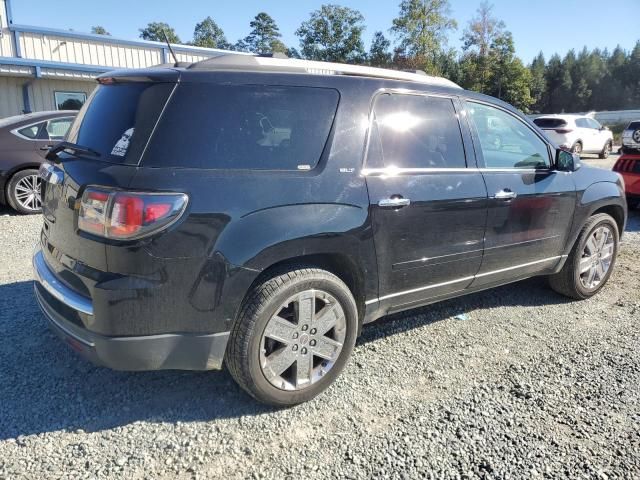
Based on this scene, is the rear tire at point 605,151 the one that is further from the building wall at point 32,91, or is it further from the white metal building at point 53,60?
the building wall at point 32,91

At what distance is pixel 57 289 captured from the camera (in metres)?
2.60

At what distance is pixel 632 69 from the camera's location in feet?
245

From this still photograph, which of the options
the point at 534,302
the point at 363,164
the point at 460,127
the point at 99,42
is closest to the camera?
the point at 363,164

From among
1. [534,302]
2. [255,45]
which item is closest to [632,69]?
[255,45]

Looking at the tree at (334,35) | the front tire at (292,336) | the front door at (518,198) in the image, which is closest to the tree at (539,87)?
the tree at (334,35)

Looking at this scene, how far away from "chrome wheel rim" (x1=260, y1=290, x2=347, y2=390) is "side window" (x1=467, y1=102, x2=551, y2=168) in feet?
5.84

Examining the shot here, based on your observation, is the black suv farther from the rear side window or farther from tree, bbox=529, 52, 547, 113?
tree, bbox=529, 52, 547, 113

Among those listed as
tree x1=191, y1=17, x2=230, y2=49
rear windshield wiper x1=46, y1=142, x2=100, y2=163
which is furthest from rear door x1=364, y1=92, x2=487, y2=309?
tree x1=191, y1=17, x2=230, y2=49

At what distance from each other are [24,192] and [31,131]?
38.8 inches

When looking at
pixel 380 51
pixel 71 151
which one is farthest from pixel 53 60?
pixel 380 51

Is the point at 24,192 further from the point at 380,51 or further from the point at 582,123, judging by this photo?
the point at 380,51

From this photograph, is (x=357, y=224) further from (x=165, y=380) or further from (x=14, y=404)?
(x=14, y=404)

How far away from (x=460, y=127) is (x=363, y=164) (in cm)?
106

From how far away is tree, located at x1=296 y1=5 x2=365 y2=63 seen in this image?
169 feet
